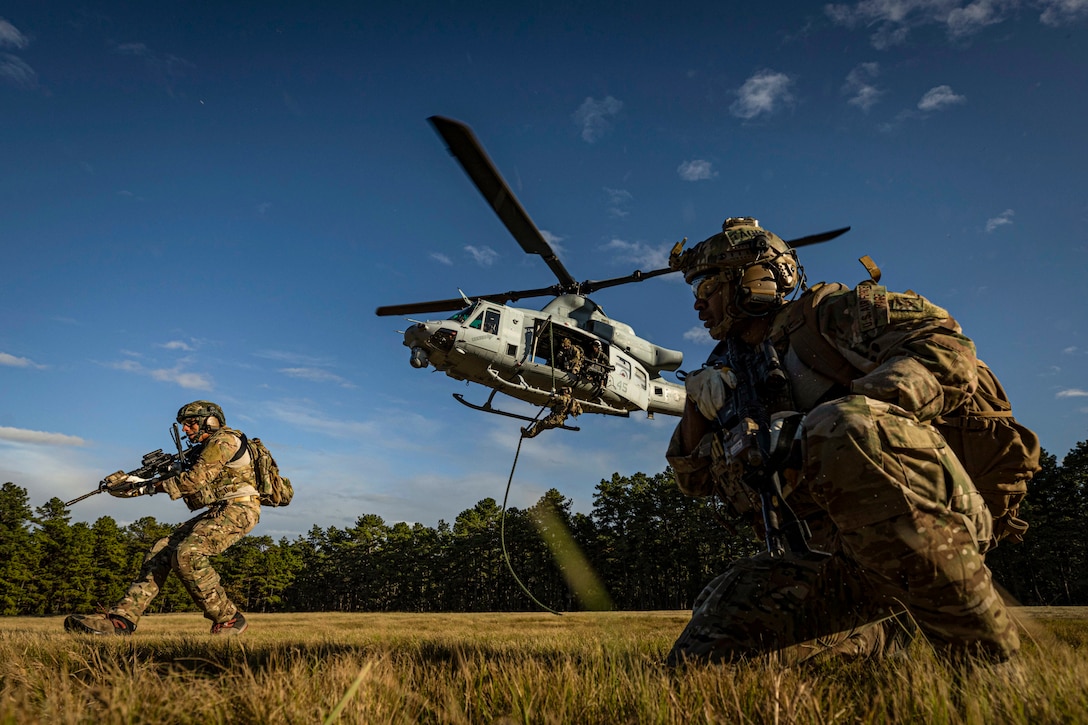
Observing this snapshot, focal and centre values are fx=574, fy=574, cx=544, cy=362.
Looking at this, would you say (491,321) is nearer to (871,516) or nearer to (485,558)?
(871,516)

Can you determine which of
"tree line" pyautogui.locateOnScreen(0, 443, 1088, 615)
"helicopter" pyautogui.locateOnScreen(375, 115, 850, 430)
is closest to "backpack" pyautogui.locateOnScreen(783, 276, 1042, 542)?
"helicopter" pyautogui.locateOnScreen(375, 115, 850, 430)

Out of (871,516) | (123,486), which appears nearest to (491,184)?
(123,486)

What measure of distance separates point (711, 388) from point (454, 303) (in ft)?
37.6

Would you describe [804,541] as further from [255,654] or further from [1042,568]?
[1042,568]

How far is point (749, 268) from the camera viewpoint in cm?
301

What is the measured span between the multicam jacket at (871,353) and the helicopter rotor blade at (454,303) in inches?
421

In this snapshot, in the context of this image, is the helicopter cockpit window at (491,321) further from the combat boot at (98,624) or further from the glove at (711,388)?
the glove at (711,388)

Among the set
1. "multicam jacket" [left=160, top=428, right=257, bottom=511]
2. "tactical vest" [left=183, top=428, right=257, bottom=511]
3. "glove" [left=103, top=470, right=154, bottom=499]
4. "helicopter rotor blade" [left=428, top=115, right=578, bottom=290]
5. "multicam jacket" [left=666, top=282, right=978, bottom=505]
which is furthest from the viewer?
"helicopter rotor blade" [left=428, top=115, right=578, bottom=290]

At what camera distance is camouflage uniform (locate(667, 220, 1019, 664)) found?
5.91 feet

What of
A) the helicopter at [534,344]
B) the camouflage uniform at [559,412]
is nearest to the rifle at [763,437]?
the helicopter at [534,344]

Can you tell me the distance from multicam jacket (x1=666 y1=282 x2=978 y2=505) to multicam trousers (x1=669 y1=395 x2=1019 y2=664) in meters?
0.13

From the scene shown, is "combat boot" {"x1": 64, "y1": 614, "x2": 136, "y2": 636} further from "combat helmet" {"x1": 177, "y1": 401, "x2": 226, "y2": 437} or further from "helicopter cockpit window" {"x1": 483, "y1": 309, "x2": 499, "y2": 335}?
"helicopter cockpit window" {"x1": 483, "y1": 309, "x2": 499, "y2": 335}

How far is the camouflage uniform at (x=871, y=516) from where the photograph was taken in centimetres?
180

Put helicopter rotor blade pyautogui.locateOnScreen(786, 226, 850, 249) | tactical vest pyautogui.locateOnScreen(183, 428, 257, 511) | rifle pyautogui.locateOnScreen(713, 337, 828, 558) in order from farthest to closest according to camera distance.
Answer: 1. helicopter rotor blade pyautogui.locateOnScreen(786, 226, 850, 249)
2. tactical vest pyautogui.locateOnScreen(183, 428, 257, 511)
3. rifle pyautogui.locateOnScreen(713, 337, 828, 558)
